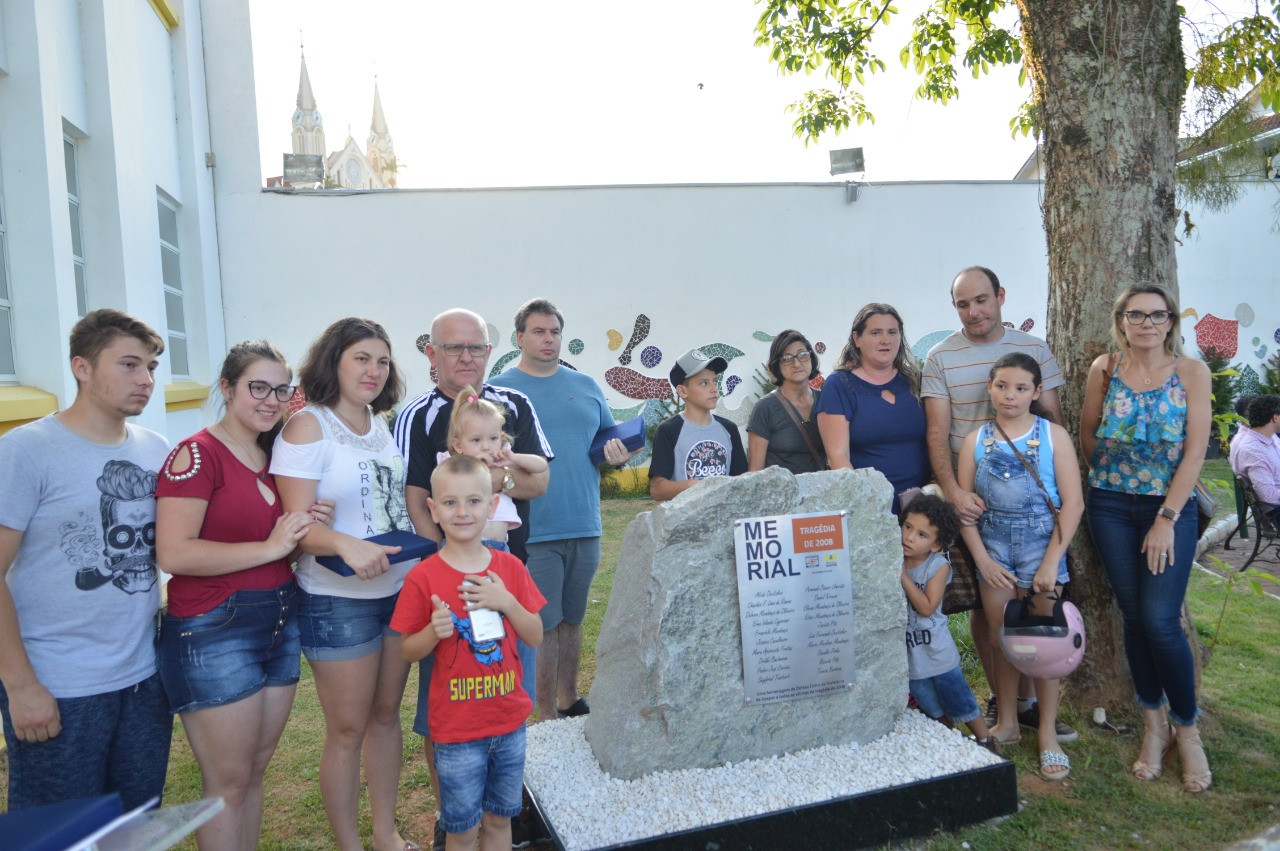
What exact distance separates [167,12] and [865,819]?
922cm

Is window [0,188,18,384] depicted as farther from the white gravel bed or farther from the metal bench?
the metal bench

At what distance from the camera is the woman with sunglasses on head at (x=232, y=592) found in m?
2.35

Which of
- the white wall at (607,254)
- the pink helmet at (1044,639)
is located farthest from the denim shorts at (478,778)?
the white wall at (607,254)

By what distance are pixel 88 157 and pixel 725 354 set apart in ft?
24.5

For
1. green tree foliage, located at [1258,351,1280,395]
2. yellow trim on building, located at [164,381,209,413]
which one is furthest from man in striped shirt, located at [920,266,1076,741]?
green tree foliage, located at [1258,351,1280,395]

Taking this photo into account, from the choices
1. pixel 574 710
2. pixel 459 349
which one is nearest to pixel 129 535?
pixel 459 349

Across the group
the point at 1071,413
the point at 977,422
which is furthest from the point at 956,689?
the point at 1071,413

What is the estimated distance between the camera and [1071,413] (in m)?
4.07

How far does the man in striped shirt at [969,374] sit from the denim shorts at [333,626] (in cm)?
244

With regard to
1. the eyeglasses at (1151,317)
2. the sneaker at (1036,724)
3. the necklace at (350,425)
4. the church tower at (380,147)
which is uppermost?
the church tower at (380,147)

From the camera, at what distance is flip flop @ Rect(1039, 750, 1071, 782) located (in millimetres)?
3457

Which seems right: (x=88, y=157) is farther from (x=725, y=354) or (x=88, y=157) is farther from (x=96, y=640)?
(x=725, y=354)

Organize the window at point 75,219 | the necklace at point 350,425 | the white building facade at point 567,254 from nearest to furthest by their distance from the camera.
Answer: the necklace at point 350,425
the window at point 75,219
the white building facade at point 567,254

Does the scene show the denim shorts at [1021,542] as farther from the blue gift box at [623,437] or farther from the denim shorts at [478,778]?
the denim shorts at [478,778]
